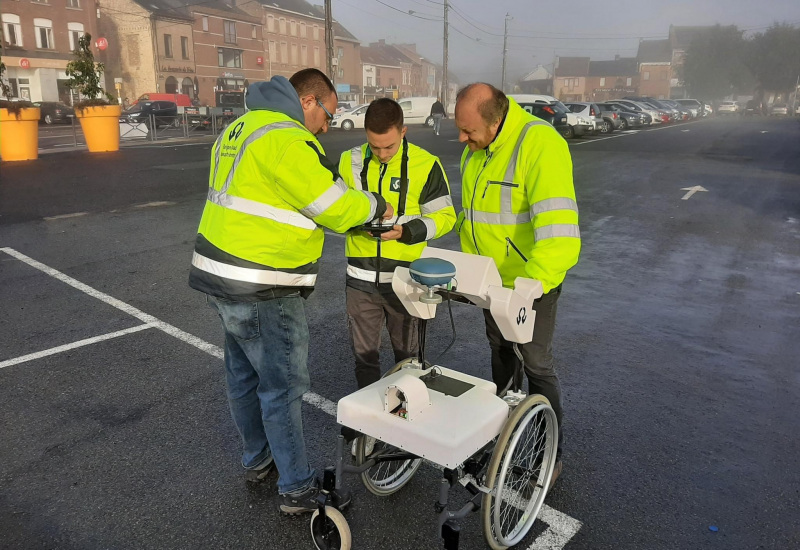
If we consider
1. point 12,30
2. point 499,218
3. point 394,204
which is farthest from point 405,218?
point 12,30

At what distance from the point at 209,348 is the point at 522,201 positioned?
10.2ft

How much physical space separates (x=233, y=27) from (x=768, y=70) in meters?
68.2

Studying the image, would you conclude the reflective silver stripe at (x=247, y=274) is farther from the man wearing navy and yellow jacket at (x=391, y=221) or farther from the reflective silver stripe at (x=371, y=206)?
the man wearing navy and yellow jacket at (x=391, y=221)

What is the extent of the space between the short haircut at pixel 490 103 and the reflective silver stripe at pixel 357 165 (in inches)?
33.5

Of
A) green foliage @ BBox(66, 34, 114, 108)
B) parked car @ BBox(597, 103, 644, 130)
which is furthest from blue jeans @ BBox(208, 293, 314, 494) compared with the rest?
parked car @ BBox(597, 103, 644, 130)

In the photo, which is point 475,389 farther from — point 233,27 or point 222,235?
point 233,27

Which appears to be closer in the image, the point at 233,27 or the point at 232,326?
the point at 232,326

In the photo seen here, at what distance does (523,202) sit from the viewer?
2992 mm

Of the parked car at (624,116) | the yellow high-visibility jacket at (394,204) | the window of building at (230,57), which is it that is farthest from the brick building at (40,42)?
the yellow high-visibility jacket at (394,204)

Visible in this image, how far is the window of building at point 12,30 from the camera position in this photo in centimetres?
4331

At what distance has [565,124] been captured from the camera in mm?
28484

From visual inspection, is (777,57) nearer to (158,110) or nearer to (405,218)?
(158,110)

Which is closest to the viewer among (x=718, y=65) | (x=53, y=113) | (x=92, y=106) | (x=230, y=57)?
(x=92, y=106)

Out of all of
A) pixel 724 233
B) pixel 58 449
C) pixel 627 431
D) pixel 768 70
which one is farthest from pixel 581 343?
pixel 768 70
